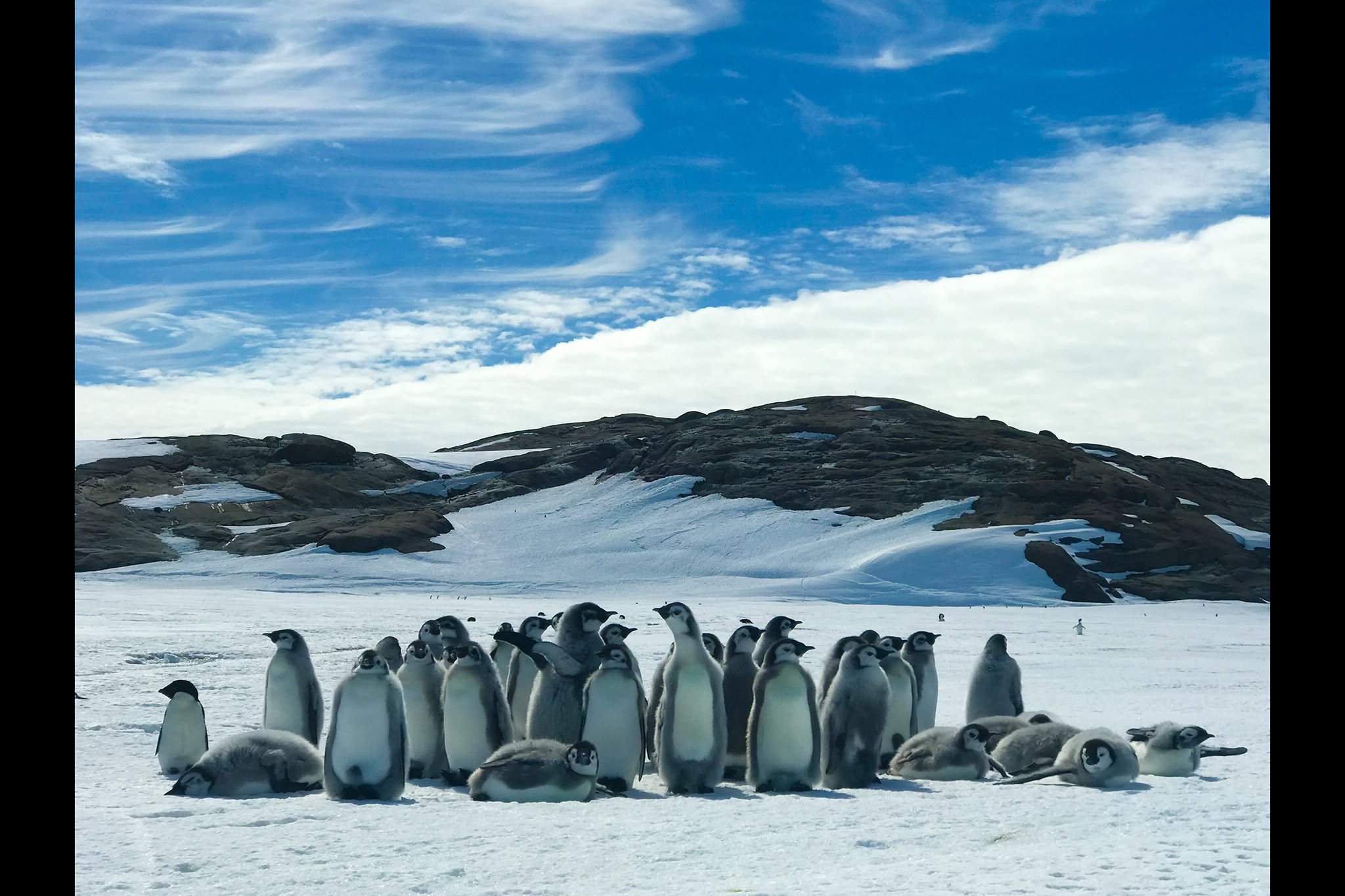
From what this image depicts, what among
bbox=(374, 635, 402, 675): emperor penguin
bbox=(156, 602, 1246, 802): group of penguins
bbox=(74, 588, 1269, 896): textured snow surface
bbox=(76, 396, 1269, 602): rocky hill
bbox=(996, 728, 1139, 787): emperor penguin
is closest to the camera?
bbox=(74, 588, 1269, 896): textured snow surface

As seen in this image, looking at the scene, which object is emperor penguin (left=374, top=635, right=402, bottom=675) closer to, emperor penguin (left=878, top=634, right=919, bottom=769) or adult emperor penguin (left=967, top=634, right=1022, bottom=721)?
emperor penguin (left=878, top=634, right=919, bottom=769)

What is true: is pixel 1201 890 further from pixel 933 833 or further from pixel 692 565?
pixel 692 565

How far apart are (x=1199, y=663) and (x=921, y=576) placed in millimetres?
22435

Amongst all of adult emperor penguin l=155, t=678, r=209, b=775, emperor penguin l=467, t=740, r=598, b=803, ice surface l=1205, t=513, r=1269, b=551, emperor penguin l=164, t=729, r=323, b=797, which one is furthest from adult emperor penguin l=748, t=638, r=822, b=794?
ice surface l=1205, t=513, r=1269, b=551

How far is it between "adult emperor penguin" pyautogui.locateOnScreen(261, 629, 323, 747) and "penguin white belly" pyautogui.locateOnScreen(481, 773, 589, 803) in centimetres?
217

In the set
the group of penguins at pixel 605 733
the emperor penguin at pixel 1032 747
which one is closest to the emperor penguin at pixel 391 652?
the group of penguins at pixel 605 733

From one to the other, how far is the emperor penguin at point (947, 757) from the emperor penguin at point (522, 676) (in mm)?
2782

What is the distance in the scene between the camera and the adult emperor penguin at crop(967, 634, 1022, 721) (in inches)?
398

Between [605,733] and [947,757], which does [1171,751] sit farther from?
[605,733]

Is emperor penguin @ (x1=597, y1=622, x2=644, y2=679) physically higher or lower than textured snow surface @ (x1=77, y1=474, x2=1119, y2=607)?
higher

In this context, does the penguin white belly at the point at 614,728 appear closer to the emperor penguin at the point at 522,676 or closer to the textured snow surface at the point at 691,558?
the emperor penguin at the point at 522,676

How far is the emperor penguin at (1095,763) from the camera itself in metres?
7.34

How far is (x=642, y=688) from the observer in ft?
25.5
